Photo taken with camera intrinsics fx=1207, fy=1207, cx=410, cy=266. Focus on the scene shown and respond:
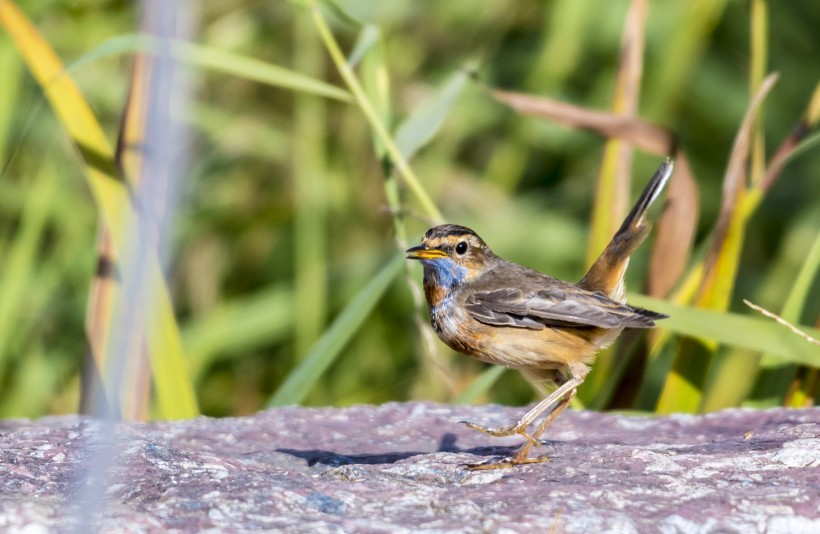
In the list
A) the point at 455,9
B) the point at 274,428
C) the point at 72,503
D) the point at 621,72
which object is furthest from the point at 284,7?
the point at 72,503

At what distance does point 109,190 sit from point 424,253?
1067mm

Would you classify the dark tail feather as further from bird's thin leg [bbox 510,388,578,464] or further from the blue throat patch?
bird's thin leg [bbox 510,388,578,464]

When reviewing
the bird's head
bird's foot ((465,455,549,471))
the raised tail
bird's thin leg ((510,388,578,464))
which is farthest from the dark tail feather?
bird's foot ((465,455,549,471))

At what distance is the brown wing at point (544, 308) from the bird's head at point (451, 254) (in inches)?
8.0

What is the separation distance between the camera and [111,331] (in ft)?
13.3

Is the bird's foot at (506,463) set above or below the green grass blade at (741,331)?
below

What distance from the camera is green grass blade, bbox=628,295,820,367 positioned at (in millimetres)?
3787

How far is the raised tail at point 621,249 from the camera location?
385 centimetres

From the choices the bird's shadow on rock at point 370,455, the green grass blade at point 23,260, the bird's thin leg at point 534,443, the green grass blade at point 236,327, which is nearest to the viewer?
the bird's thin leg at point 534,443

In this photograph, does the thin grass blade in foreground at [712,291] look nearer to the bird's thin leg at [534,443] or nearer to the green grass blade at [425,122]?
the bird's thin leg at [534,443]

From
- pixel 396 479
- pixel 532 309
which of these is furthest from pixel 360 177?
pixel 396 479

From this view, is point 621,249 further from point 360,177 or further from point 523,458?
point 360,177

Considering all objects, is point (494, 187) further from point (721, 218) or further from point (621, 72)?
point (721, 218)

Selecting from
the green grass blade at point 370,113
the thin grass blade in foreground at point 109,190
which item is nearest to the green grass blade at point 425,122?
the green grass blade at point 370,113
